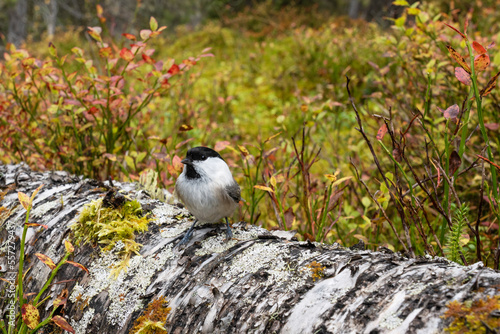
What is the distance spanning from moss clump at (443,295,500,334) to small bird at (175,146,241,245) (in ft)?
3.25

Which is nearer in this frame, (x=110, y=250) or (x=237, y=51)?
(x=110, y=250)

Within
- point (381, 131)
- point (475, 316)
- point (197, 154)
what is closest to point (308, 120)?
point (197, 154)

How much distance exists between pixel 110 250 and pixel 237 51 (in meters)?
7.68

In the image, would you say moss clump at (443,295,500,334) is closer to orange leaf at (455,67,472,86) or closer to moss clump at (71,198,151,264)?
orange leaf at (455,67,472,86)

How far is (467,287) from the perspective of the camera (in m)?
1.05

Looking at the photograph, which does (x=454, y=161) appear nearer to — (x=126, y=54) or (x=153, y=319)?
(x=153, y=319)

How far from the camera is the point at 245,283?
138 centimetres

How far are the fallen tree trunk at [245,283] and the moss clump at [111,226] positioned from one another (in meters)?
0.04

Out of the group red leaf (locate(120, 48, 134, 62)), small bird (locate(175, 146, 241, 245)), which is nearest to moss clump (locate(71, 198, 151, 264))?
small bird (locate(175, 146, 241, 245))

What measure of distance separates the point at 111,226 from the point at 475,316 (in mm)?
1522

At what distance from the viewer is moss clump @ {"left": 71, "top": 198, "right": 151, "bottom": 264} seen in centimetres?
175

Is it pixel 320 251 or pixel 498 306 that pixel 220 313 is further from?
pixel 498 306

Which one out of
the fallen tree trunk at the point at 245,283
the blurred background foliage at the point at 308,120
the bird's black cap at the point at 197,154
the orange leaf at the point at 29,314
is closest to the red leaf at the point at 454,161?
the blurred background foliage at the point at 308,120

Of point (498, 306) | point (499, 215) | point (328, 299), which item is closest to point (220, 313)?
point (328, 299)
